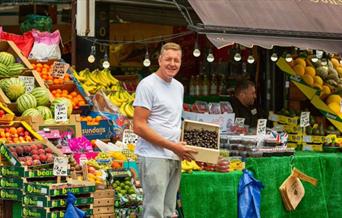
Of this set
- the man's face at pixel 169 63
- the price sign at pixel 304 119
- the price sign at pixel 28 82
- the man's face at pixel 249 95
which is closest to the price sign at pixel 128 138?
the price sign at pixel 28 82

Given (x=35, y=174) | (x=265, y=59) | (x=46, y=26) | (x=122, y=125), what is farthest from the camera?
(x=265, y=59)

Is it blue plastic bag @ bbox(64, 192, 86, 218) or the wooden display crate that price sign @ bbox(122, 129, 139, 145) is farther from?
blue plastic bag @ bbox(64, 192, 86, 218)

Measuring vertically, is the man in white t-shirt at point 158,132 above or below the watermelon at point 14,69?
below

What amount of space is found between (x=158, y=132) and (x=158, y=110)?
0.20 m

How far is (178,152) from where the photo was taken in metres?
8.12

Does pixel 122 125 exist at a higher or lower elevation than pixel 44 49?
lower

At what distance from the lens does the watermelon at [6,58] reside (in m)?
10.9

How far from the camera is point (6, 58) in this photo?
10.9 m

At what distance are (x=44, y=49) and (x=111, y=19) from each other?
11.9 ft

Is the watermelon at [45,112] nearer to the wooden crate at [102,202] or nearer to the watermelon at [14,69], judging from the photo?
the watermelon at [14,69]

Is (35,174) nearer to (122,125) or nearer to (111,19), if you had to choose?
(122,125)

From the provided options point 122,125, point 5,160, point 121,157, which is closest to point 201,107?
point 122,125

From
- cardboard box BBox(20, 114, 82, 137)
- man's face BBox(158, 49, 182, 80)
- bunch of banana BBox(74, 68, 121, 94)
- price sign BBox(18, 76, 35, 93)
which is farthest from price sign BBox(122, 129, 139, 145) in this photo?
man's face BBox(158, 49, 182, 80)

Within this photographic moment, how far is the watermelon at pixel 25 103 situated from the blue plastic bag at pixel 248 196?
2.54 meters
